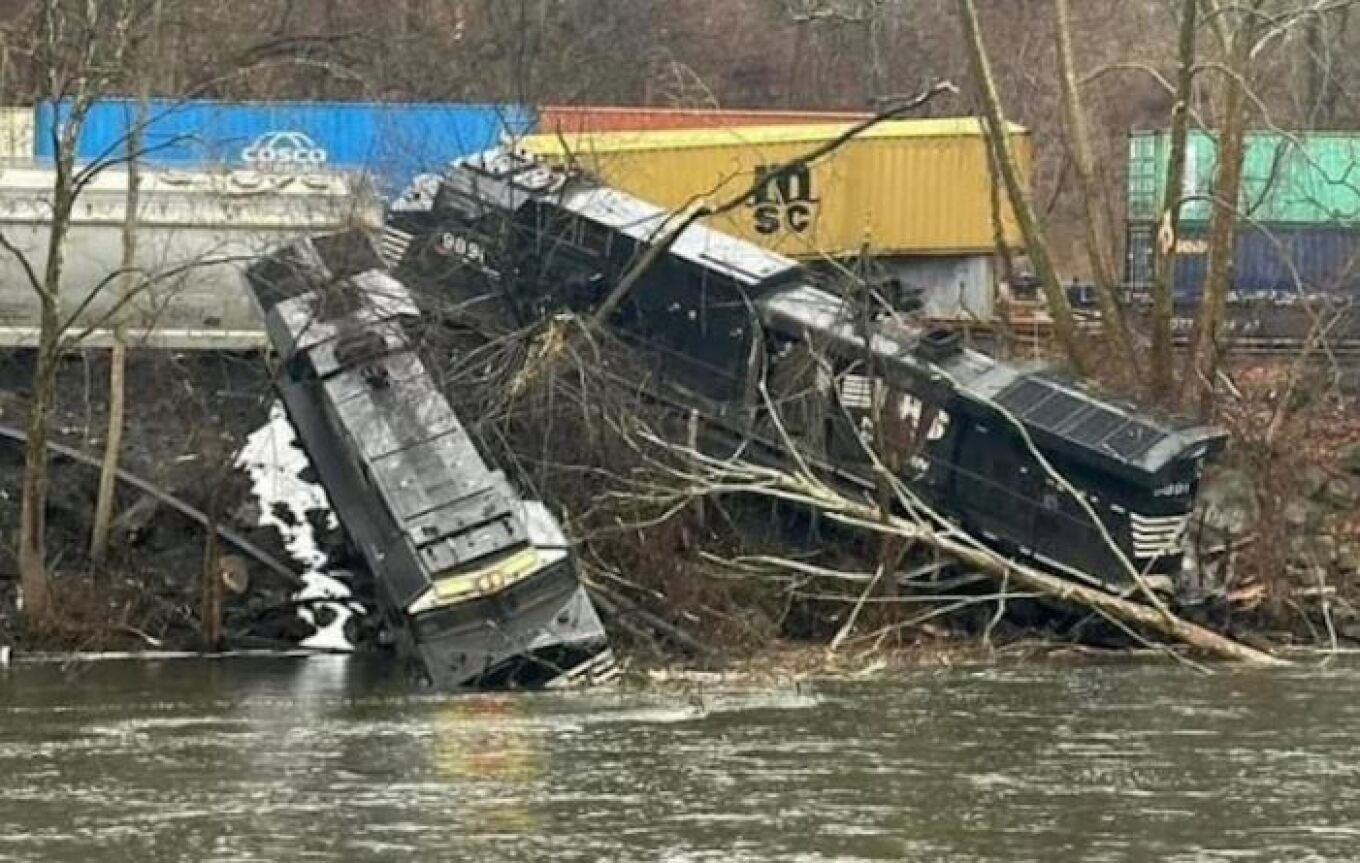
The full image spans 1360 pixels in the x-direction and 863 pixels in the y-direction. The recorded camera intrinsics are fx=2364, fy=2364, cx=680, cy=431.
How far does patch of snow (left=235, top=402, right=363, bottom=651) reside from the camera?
23.6 meters

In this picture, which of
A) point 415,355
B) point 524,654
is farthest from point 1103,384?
point 524,654

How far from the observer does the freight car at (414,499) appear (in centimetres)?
1948

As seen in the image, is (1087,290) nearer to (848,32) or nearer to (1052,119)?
(1052,119)

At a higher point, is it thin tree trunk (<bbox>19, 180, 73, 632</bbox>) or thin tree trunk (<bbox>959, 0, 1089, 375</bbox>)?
thin tree trunk (<bbox>959, 0, 1089, 375</bbox>)

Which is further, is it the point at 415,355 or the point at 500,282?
the point at 500,282

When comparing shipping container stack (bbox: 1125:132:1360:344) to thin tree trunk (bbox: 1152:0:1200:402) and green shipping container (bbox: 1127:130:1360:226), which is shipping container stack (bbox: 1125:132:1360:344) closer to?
green shipping container (bbox: 1127:130:1360:226)

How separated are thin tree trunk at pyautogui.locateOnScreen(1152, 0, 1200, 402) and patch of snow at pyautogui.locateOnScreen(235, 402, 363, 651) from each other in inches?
397

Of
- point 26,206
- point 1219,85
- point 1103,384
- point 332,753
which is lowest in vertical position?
point 332,753

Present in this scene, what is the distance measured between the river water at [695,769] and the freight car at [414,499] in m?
0.51

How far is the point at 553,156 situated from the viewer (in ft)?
105

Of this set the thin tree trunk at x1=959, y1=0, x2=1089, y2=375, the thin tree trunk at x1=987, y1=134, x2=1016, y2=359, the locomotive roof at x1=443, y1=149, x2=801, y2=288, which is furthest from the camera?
the thin tree trunk at x1=987, y1=134, x2=1016, y2=359

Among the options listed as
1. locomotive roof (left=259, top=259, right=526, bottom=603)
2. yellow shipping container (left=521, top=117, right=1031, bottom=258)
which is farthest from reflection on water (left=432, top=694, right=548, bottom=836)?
yellow shipping container (left=521, top=117, right=1031, bottom=258)

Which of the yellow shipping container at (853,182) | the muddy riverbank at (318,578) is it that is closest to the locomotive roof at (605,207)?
the muddy riverbank at (318,578)

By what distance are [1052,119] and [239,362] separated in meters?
32.6
